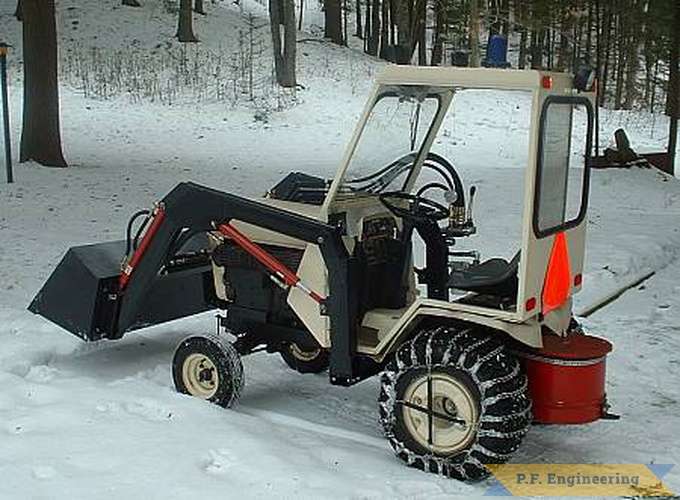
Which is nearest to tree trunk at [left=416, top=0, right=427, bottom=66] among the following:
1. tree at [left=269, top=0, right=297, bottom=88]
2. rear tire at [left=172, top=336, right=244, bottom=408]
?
tree at [left=269, top=0, right=297, bottom=88]

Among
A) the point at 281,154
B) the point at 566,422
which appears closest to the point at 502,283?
the point at 566,422

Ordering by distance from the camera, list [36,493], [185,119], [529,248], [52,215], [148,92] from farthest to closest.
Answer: [148,92] < [185,119] < [52,215] < [529,248] < [36,493]

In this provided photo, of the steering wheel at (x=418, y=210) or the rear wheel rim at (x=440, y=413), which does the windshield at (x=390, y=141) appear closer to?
the steering wheel at (x=418, y=210)

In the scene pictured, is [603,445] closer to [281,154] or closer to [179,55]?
[281,154]

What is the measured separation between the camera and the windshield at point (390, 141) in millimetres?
4828

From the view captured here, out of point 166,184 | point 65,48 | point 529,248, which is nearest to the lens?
point 529,248

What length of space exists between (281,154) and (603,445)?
13.4 metres

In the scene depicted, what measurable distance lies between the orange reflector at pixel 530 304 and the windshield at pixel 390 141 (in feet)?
3.89

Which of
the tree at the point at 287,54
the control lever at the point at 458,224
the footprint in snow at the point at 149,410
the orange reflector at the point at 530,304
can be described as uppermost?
the tree at the point at 287,54

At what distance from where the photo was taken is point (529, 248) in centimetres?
423

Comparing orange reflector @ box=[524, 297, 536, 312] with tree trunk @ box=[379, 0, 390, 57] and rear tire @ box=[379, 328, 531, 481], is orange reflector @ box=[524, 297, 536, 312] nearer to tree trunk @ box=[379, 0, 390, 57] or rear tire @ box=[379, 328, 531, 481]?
rear tire @ box=[379, 328, 531, 481]

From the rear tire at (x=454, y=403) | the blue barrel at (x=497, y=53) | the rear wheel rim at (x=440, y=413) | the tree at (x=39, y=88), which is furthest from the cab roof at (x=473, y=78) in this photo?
the tree at (x=39, y=88)

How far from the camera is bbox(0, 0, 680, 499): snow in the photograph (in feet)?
13.8

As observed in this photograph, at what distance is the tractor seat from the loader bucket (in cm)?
182
